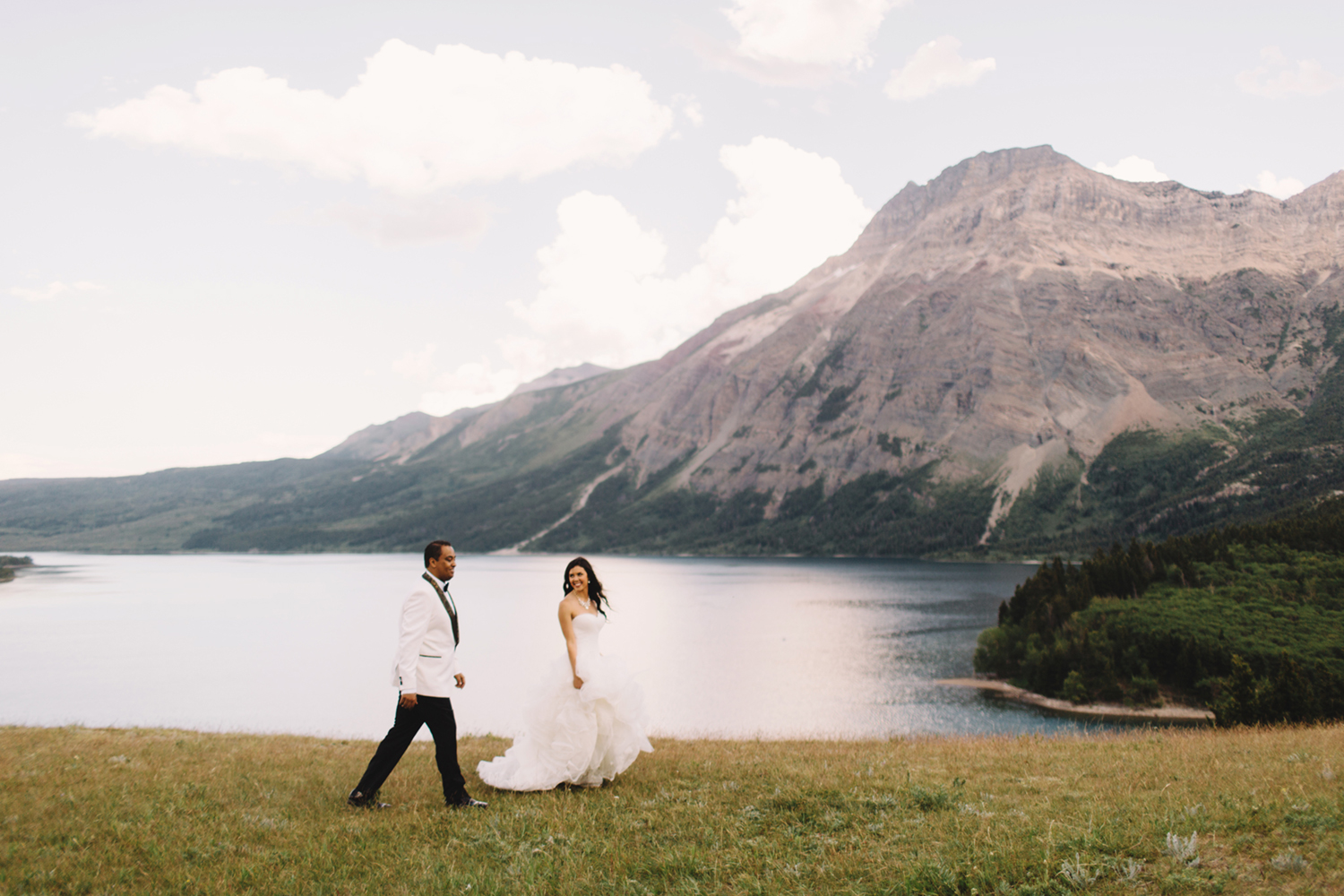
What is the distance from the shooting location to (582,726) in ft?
40.5

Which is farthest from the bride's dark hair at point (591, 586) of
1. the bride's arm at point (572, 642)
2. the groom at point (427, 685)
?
the groom at point (427, 685)

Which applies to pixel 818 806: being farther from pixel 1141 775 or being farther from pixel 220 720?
pixel 220 720

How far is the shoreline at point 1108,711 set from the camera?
63.2m

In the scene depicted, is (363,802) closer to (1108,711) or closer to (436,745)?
(436,745)

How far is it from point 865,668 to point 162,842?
265 feet

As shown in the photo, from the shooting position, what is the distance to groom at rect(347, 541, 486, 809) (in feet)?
38.1

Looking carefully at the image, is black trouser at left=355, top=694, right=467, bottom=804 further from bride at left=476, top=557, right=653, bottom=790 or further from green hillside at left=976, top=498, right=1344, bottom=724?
green hillside at left=976, top=498, right=1344, bottom=724

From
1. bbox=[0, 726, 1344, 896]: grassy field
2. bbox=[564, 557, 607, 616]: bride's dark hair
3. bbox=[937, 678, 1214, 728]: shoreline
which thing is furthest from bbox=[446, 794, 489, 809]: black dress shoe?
bbox=[937, 678, 1214, 728]: shoreline

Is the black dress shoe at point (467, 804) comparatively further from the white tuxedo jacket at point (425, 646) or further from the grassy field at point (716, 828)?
the white tuxedo jacket at point (425, 646)

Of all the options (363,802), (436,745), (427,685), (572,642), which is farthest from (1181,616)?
(363,802)

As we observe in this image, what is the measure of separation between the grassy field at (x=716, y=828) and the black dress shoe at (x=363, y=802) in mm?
237

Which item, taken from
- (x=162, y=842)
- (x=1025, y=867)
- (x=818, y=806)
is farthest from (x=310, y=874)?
(x=1025, y=867)

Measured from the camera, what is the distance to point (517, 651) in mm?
93250

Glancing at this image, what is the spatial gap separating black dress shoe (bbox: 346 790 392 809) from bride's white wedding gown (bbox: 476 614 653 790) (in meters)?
1.78
